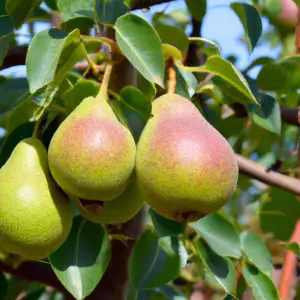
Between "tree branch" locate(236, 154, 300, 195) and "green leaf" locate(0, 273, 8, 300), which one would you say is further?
"green leaf" locate(0, 273, 8, 300)

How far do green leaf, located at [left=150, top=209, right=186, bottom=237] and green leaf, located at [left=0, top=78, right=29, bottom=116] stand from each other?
0.90ft

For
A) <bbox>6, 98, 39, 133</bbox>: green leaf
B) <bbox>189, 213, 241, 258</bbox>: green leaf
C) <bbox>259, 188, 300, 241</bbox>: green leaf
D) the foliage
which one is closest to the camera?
the foliage

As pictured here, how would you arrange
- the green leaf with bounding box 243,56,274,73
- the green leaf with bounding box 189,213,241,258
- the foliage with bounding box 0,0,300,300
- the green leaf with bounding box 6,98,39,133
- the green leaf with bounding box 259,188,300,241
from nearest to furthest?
the foliage with bounding box 0,0,300,300
the green leaf with bounding box 6,98,39,133
the green leaf with bounding box 189,213,241,258
the green leaf with bounding box 243,56,274,73
the green leaf with bounding box 259,188,300,241

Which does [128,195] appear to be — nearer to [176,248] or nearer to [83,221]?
[83,221]

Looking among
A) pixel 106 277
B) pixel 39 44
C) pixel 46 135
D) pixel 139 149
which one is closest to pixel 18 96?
pixel 46 135

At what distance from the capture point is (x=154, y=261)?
99cm

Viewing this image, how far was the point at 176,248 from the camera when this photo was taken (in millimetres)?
1055

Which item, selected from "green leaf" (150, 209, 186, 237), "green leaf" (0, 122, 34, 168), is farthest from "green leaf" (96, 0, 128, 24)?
"green leaf" (150, 209, 186, 237)

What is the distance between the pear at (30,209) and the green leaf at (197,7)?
0.42m

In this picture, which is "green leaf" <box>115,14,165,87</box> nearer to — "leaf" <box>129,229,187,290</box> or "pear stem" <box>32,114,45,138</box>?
"pear stem" <box>32,114,45,138</box>

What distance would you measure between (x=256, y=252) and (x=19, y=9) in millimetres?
584

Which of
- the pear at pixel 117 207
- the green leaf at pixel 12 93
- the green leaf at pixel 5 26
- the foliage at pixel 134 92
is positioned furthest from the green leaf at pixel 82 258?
the green leaf at pixel 5 26

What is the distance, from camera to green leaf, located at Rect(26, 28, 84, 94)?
0.74 meters

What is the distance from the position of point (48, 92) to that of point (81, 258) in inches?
10.3
